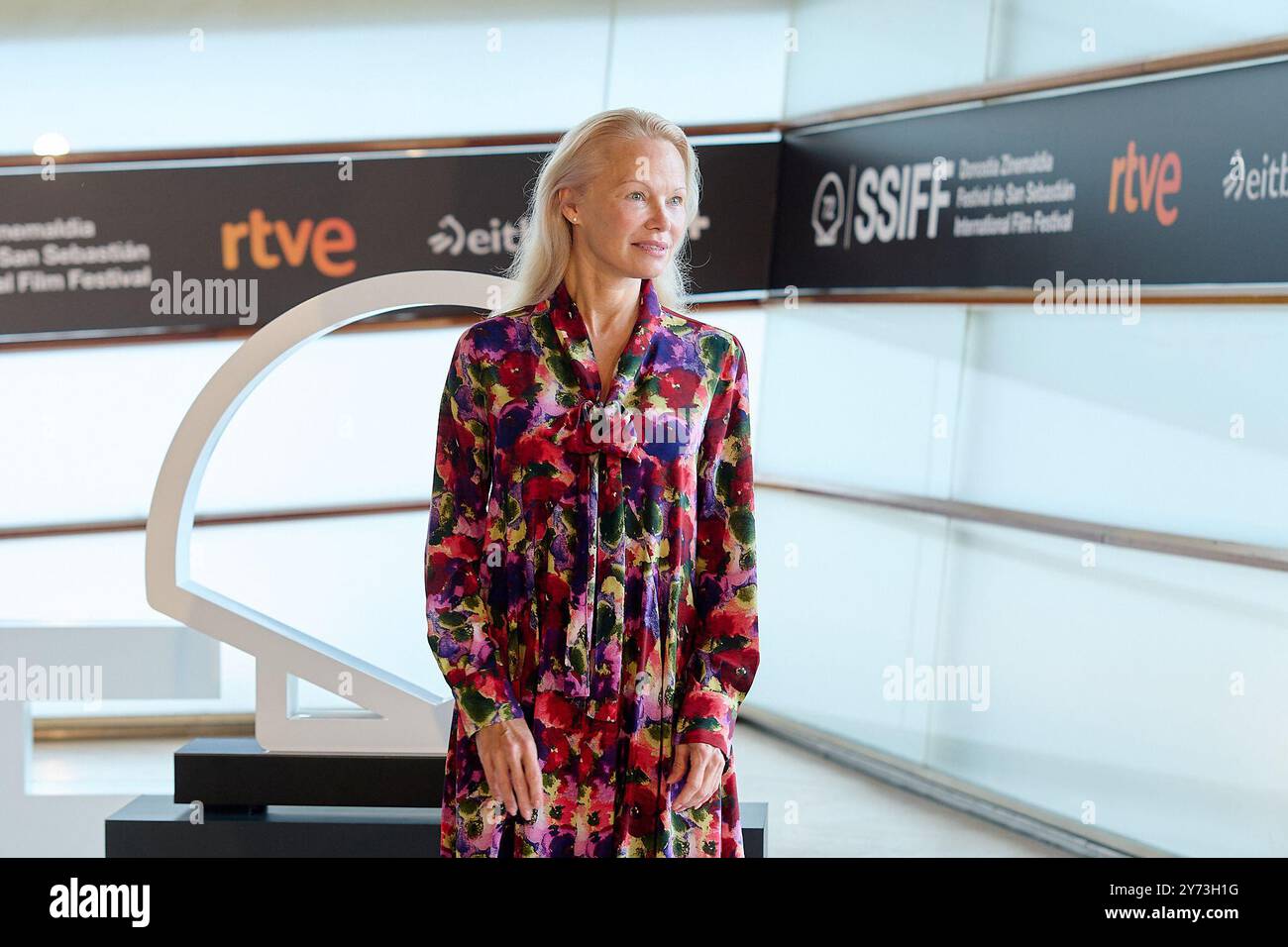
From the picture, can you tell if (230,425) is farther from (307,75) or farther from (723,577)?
(723,577)

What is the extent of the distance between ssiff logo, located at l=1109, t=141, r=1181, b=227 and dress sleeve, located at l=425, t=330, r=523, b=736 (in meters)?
3.31

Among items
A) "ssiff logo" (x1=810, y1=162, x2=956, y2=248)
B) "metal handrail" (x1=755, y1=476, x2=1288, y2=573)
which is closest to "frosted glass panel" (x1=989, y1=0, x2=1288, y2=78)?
"ssiff logo" (x1=810, y1=162, x2=956, y2=248)

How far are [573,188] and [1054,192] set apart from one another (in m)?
3.57

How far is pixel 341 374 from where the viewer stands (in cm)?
579

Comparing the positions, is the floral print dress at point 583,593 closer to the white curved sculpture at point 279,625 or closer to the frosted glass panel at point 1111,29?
the white curved sculpture at point 279,625

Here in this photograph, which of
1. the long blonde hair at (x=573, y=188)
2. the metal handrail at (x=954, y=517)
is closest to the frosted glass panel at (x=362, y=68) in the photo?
the metal handrail at (x=954, y=517)

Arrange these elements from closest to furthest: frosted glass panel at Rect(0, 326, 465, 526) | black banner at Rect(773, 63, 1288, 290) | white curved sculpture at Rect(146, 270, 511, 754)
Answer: white curved sculpture at Rect(146, 270, 511, 754), black banner at Rect(773, 63, 1288, 290), frosted glass panel at Rect(0, 326, 465, 526)

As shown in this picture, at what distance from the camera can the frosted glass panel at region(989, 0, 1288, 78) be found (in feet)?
13.0

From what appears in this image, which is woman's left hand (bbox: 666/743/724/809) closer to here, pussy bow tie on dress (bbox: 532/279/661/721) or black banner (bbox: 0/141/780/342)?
pussy bow tie on dress (bbox: 532/279/661/721)

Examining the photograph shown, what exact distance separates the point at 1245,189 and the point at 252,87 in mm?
3880

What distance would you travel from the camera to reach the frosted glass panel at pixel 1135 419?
13.1 ft

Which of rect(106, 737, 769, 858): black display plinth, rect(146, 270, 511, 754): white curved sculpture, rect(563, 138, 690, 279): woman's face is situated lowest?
rect(106, 737, 769, 858): black display plinth

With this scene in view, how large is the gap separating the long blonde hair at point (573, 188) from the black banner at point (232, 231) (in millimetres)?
3908

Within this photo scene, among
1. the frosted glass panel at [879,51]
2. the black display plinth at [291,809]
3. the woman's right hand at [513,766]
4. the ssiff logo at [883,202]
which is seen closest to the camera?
the woman's right hand at [513,766]
